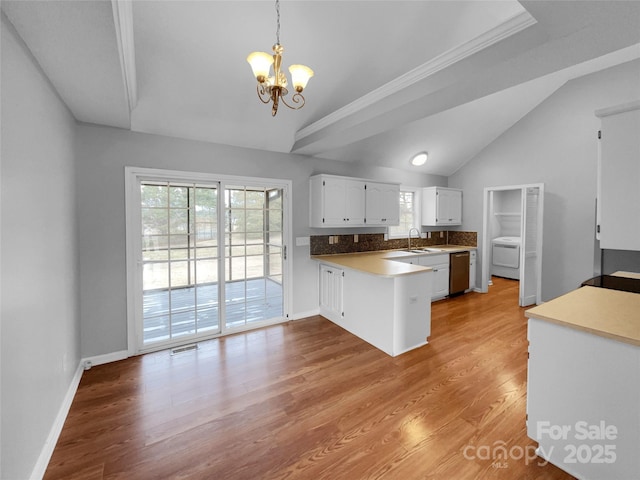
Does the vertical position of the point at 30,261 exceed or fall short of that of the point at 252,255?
it exceeds it

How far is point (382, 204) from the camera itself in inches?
174

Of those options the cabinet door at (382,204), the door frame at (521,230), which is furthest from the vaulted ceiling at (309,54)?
the door frame at (521,230)

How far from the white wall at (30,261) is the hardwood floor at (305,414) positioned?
0.40 m

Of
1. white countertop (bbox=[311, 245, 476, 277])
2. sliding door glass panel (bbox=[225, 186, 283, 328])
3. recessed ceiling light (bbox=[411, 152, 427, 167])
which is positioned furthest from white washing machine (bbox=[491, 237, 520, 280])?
sliding door glass panel (bbox=[225, 186, 283, 328])

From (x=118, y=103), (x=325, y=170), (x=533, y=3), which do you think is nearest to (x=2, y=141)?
(x=118, y=103)

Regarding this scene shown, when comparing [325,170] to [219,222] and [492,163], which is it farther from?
[492,163]

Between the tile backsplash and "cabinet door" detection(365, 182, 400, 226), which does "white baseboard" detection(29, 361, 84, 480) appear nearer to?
the tile backsplash

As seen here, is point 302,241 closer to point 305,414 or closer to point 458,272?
point 305,414

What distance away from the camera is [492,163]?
5098 mm

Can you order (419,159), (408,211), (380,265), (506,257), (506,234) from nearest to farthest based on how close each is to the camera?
(380,265) → (419,159) → (408,211) → (506,257) → (506,234)

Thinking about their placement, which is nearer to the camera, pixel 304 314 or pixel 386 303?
pixel 386 303

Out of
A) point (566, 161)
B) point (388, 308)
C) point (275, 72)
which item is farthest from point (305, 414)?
point (566, 161)

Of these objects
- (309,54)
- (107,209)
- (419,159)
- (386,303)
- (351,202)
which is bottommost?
(386,303)

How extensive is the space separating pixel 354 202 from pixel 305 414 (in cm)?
288
